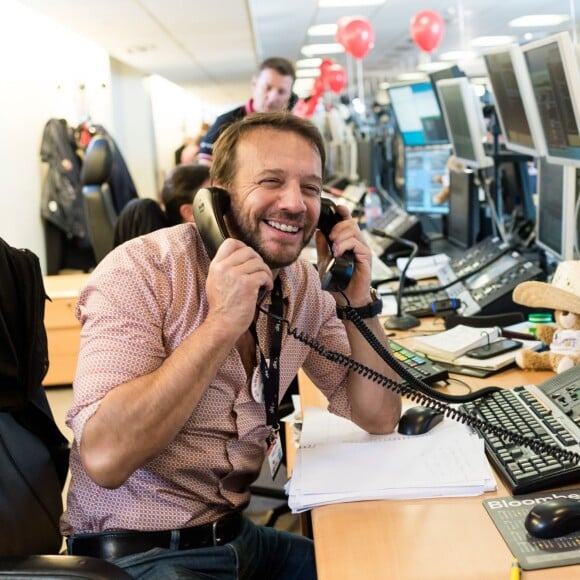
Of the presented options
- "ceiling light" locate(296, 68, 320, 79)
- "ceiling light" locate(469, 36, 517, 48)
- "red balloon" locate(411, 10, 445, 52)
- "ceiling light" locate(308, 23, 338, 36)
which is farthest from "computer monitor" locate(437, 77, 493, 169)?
"ceiling light" locate(296, 68, 320, 79)

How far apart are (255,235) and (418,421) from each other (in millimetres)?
447

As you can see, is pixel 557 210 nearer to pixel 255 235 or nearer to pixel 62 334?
pixel 255 235

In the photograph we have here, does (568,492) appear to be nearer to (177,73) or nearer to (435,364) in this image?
(435,364)

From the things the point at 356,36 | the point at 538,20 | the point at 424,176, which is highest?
the point at 538,20

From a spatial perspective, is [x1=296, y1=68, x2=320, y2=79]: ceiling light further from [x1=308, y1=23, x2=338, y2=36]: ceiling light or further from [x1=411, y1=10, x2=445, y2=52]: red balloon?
[x1=411, y1=10, x2=445, y2=52]: red balloon

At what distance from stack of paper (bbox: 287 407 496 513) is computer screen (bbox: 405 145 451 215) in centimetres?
266

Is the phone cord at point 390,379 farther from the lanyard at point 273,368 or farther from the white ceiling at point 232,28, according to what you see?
the white ceiling at point 232,28

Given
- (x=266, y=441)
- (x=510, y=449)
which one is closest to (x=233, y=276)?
(x=266, y=441)

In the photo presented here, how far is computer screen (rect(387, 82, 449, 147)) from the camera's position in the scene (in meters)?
3.82

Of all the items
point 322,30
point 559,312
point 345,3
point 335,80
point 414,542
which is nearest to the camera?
point 414,542

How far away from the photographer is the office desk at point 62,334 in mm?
4012

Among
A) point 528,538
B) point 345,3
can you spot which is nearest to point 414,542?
point 528,538

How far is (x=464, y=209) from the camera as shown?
330 centimetres

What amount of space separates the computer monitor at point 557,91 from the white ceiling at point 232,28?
2.08 meters
